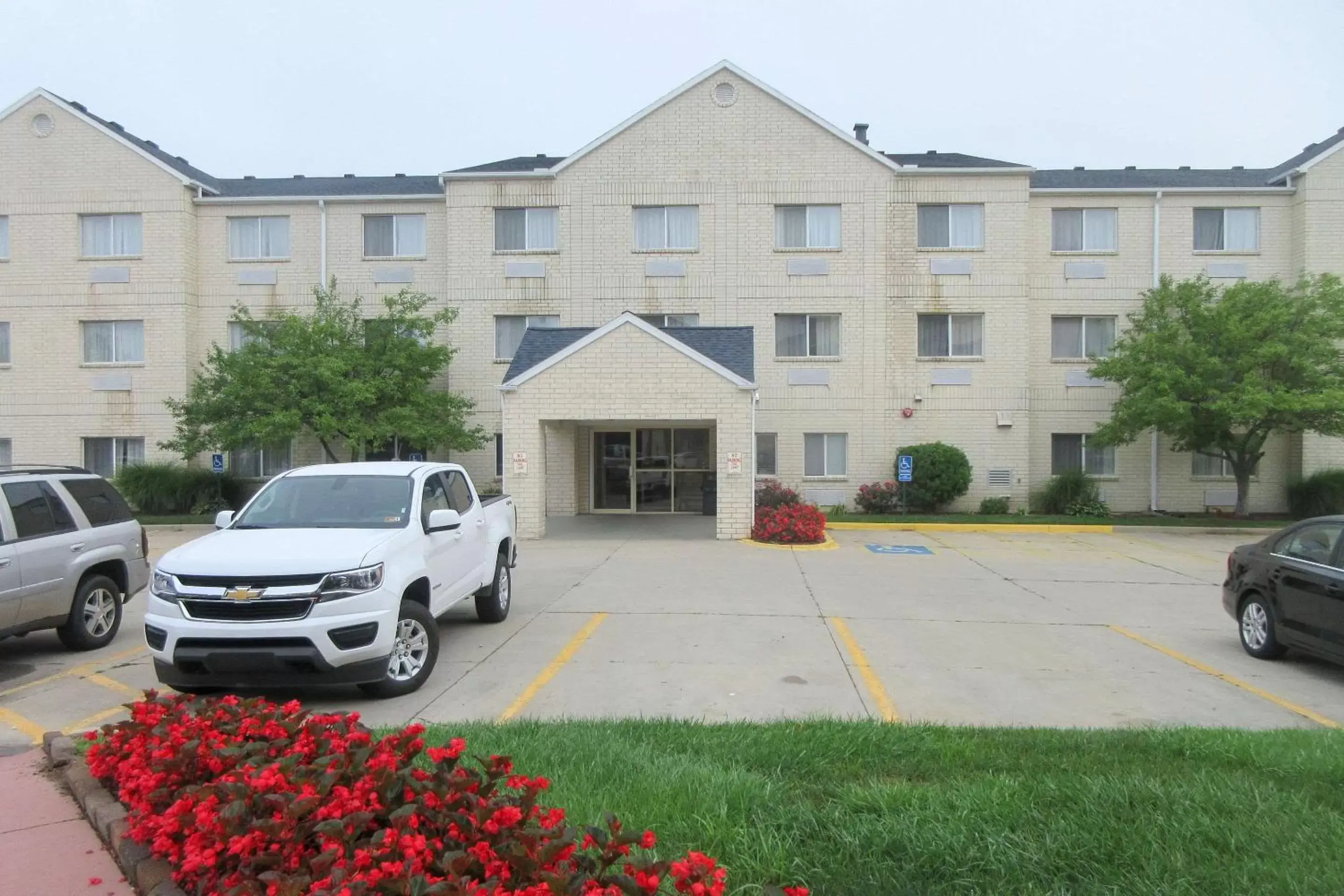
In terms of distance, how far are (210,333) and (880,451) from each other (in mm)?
19318

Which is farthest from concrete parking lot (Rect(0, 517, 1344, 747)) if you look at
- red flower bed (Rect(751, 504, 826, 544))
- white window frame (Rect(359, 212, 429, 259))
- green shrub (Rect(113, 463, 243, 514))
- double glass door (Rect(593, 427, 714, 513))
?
white window frame (Rect(359, 212, 429, 259))

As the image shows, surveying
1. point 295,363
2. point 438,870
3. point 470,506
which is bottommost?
point 438,870

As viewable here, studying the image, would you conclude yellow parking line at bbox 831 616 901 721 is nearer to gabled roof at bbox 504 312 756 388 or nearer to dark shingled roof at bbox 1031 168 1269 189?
gabled roof at bbox 504 312 756 388

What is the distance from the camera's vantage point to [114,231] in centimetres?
2408

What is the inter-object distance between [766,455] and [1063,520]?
7701 mm

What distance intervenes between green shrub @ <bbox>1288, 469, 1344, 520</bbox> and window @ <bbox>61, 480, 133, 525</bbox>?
25.5 meters

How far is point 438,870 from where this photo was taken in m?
3.04

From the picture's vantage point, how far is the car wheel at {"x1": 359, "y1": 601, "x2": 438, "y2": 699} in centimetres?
666

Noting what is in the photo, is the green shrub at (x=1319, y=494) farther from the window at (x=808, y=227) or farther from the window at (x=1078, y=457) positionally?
the window at (x=808, y=227)

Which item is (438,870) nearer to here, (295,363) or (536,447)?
(536,447)

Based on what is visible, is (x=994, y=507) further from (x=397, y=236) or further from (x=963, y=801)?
(x=963, y=801)

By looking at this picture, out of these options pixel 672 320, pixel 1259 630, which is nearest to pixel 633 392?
pixel 672 320

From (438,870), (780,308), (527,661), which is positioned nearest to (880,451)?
(780,308)

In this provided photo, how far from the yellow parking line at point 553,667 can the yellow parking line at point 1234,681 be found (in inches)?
225
